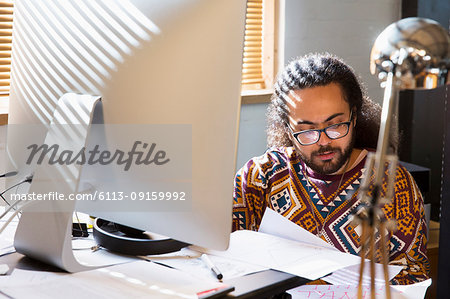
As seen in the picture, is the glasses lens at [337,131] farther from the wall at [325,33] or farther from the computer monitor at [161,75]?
the wall at [325,33]

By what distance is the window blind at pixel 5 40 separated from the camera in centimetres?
208

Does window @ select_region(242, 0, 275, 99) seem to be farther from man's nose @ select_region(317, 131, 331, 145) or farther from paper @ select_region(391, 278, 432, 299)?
paper @ select_region(391, 278, 432, 299)

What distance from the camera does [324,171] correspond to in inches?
57.9

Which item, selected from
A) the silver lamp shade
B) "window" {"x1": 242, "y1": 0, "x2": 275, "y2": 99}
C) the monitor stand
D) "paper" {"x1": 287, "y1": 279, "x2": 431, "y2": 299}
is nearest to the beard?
"paper" {"x1": 287, "y1": 279, "x2": 431, "y2": 299}

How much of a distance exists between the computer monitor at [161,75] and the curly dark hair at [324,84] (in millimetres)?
649

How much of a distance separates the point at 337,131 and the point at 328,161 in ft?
0.26

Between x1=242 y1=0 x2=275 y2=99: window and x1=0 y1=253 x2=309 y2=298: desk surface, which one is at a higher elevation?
x1=242 y1=0 x2=275 y2=99: window

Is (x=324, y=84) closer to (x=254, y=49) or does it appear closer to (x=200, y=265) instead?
(x=200, y=265)

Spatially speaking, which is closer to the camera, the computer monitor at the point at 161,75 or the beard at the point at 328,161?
the computer monitor at the point at 161,75

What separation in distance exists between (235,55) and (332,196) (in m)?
0.75

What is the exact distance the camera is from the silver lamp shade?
65 centimetres

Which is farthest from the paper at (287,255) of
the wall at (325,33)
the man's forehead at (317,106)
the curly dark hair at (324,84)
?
the wall at (325,33)

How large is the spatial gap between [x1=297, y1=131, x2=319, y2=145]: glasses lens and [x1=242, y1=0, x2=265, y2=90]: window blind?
139 cm

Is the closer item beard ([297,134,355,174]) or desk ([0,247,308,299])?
desk ([0,247,308,299])
